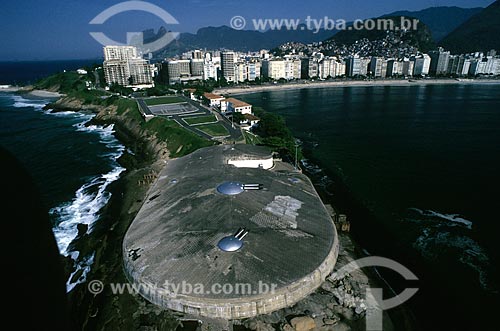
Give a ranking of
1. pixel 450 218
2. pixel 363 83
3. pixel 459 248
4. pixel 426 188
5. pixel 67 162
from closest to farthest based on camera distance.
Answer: pixel 459 248 → pixel 450 218 → pixel 426 188 → pixel 67 162 → pixel 363 83

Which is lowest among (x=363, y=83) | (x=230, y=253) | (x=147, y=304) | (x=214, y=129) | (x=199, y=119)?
(x=147, y=304)

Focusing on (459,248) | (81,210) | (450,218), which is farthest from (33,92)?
(459,248)

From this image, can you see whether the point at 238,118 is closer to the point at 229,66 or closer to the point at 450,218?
the point at 450,218

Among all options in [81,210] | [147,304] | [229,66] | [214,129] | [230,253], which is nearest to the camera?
[147,304]

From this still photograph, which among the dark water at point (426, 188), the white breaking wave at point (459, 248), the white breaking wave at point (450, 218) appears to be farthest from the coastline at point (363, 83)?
the white breaking wave at point (459, 248)

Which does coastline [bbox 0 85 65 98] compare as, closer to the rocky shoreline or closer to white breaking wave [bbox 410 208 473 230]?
the rocky shoreline

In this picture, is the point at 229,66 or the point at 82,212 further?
the point at 229,66

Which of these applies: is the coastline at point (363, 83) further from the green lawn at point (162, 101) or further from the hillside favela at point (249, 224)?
the hillside favela at point (249, 224)
